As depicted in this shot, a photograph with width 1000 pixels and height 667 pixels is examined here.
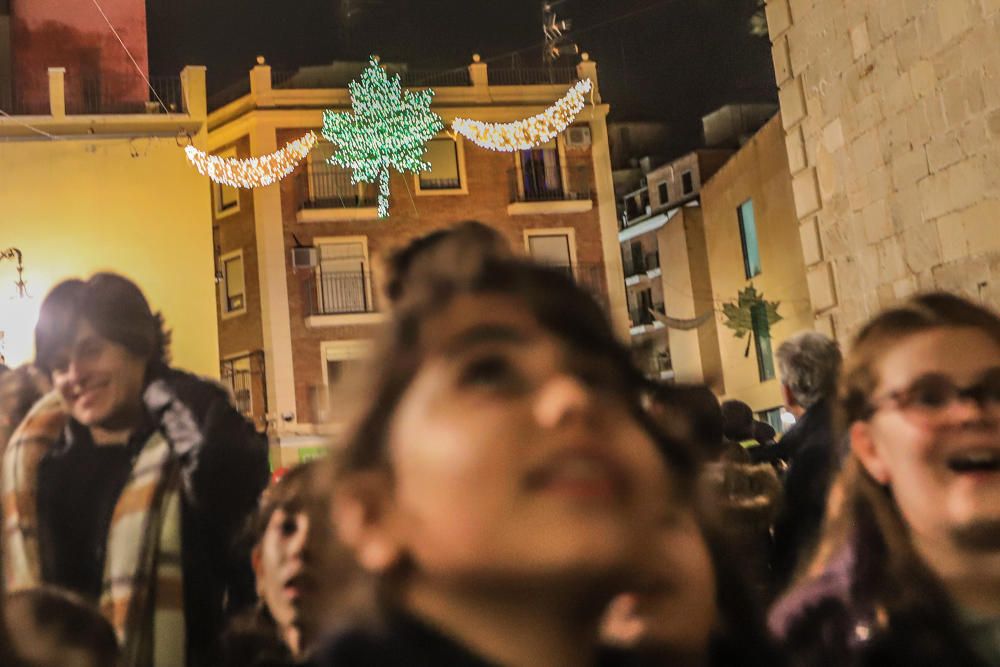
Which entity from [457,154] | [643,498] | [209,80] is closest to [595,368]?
[643,498]

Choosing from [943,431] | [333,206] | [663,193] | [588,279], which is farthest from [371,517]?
[663,193]

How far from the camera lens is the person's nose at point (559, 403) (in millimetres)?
682

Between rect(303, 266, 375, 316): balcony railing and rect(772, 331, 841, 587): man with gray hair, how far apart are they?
14801mm

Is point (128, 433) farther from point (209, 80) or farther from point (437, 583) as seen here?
point (209, 80)

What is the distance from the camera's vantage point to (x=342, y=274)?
58.6ft

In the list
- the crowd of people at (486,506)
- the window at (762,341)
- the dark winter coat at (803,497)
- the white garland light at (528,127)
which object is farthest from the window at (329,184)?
the crowd of people at (486,506)

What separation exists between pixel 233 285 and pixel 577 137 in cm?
685

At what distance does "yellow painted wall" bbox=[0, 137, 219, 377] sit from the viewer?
37.3 ft

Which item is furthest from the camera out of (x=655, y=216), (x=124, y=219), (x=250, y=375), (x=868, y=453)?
(x=655, y=216)

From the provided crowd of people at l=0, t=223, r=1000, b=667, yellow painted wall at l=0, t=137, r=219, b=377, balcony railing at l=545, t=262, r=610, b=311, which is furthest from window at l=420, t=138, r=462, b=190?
balcony railing at l=545, t=262, r=610, b=311

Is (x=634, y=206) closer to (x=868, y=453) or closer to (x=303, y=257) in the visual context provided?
(x=303, y=257)

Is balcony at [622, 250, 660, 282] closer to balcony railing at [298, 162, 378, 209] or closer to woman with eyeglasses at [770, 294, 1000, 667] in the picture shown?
balcony railing at [298, 162, 378, 209]

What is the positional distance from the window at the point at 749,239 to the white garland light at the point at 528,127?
5.68 m

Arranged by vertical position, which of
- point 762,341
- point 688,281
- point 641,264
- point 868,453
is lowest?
point 868,453
